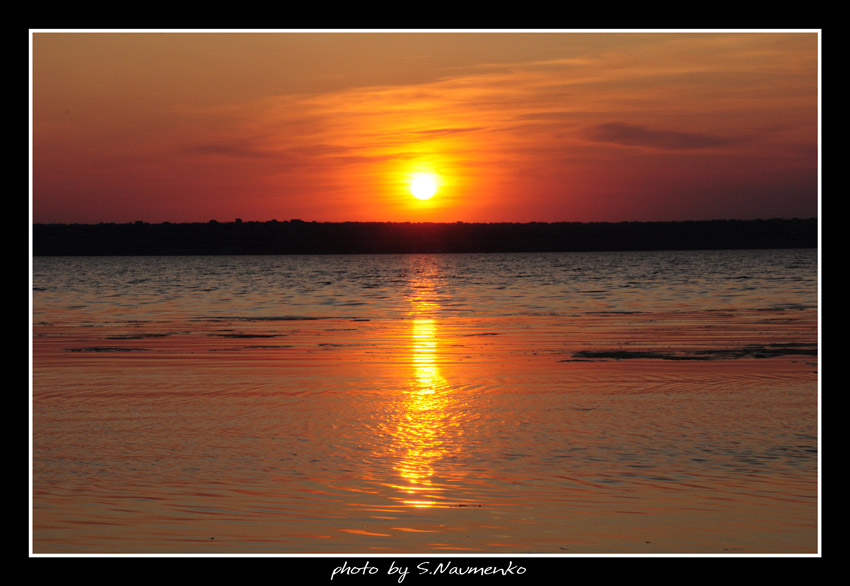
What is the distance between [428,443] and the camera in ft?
36.1

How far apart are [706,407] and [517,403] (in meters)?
2.59

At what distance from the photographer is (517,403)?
13422 millimetres

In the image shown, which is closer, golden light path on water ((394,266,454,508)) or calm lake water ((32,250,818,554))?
calm lake water ((32,250,818,554))

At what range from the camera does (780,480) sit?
935cm

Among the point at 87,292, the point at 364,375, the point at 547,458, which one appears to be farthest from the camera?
the point at 87,292

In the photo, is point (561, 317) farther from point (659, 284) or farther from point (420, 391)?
point (659, 284)

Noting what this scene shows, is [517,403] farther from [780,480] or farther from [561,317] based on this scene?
[561,317]

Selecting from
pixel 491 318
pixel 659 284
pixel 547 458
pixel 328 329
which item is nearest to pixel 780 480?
pixel 547 458

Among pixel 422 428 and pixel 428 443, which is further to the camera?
pixel 422 428

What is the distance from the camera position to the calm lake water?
805 centimetres

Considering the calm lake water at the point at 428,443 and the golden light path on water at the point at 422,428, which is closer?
the calm lake water at the point at 428,443

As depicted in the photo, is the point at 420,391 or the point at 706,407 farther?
the point at 420,391

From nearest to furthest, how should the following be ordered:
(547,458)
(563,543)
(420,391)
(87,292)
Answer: (563,543) → (547,458) → (420,391) → (87,292)

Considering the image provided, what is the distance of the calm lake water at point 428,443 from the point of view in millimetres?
8047
